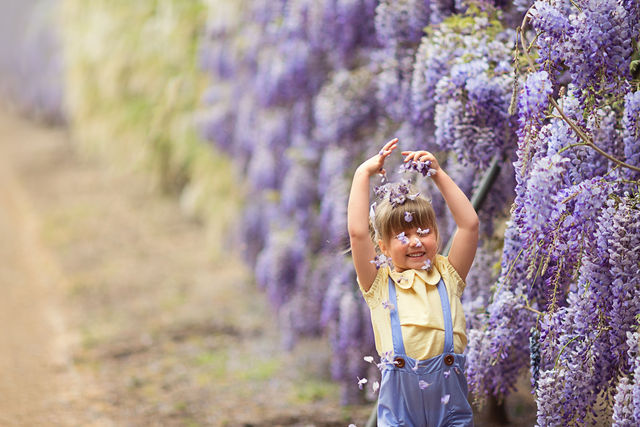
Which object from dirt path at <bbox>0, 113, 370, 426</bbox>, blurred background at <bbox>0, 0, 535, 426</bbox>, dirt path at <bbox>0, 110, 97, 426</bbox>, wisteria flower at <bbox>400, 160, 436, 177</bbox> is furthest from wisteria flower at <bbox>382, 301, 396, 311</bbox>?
dirt path at <bbox>0, 110, 97, 426</bbox>

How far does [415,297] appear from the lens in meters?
2.31

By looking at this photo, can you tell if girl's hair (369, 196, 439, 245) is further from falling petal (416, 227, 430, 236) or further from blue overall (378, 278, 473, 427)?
blue overall (378, 278, 473, 427)

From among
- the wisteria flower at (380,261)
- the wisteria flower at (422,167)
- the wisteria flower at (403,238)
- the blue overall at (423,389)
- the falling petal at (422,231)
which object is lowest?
the blue overall at (423,389)

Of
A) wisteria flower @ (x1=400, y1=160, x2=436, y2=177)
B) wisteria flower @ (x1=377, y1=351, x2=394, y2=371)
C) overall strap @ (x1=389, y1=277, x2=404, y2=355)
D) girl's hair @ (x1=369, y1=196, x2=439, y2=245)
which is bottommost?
wisteria flower @ (x1=377, y1=351, x2=394, y2=371)

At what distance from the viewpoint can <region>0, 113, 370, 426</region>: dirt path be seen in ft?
18.5

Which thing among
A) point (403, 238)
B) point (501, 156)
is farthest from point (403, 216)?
point (501, 156)

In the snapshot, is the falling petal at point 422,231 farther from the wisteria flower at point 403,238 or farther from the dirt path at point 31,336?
the dirt path at point 31,336

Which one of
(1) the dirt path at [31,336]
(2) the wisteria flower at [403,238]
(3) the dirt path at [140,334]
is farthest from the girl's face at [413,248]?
(1) the dirt path at [31,336]

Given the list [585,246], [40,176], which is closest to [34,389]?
[585,246]

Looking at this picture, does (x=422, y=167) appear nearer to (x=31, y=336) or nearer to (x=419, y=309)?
(x=419, y=309)

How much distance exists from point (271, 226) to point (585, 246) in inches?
187

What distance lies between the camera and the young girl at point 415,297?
2.27m

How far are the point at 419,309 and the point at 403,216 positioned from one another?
26 centimetres

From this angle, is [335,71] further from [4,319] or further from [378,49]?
[4,319]
